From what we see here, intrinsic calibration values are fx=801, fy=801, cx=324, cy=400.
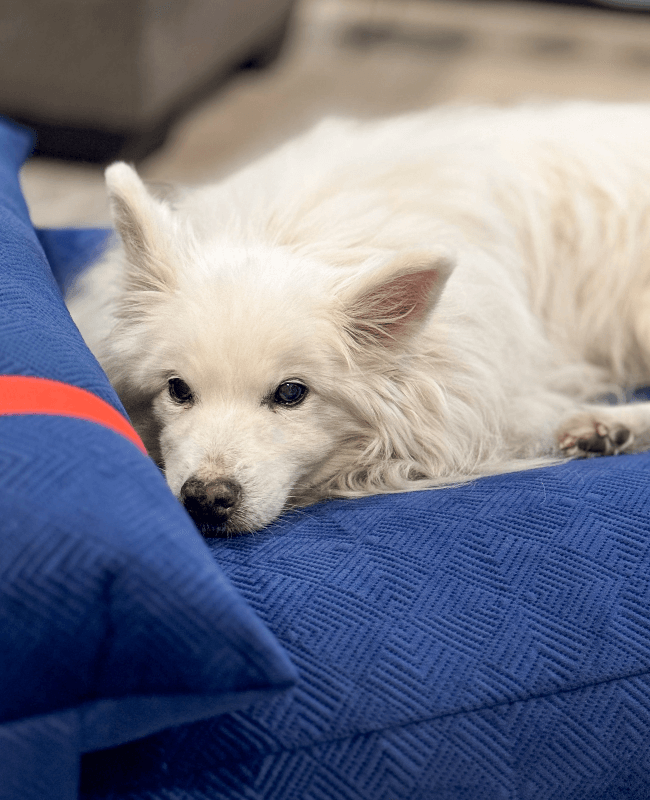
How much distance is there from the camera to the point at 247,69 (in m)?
5.24

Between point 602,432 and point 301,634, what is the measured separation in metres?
0.92

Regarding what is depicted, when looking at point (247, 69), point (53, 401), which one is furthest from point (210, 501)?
point (247, 69)

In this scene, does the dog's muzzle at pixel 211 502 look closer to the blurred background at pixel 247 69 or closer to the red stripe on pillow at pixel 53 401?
the red stripe on pillow at pixel 53 401

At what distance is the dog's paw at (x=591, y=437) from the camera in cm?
164

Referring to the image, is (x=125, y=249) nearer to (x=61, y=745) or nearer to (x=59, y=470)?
(x=59, y=470)

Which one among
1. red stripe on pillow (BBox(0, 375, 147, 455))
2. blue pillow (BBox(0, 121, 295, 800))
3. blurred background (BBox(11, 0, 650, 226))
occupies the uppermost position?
red stripe on pillow (BBox(0, 375, 147, 455))

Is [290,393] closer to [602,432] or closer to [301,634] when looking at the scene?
[301,634]

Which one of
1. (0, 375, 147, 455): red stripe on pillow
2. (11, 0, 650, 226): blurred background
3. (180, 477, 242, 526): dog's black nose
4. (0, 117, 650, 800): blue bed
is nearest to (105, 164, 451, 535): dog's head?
(180, 477, 242, 526): dog's black nose

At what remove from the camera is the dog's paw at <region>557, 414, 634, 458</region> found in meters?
1.64

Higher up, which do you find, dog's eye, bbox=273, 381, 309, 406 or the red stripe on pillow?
the red stripe on pillow

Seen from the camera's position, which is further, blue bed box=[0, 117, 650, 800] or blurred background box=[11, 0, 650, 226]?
blurred background box=[11, 0, 650, 226]

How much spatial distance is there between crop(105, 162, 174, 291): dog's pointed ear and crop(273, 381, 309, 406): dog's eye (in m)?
0.27

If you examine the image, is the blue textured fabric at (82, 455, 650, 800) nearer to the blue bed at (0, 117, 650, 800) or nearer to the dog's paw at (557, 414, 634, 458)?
the blue bed at (0, 117, 650, 800)

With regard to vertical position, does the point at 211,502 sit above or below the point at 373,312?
below
